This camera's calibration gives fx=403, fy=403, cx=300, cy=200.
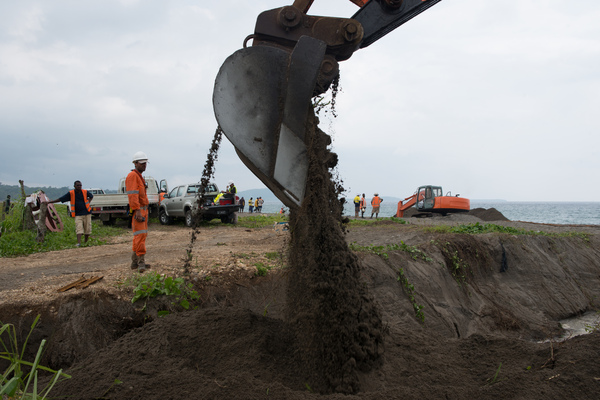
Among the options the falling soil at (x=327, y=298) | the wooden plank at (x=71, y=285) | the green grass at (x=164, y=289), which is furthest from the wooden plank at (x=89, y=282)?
the falling soil at (x=327, y=298)

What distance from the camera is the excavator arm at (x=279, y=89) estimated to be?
3.27 meters

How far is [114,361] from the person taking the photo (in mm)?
3330

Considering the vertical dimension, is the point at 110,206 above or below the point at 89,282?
above

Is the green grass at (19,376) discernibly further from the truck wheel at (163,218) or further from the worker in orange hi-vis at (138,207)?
the truck wheel at (163,218)

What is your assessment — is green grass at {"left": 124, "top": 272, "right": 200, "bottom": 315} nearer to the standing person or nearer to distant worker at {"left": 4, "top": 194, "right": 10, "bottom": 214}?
the standing person

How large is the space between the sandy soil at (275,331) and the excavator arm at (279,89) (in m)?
1.46

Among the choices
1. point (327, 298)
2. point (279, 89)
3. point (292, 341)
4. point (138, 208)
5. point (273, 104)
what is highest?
point (279, 89)

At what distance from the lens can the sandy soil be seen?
2.98 m

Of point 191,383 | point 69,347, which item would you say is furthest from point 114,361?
point 69,347

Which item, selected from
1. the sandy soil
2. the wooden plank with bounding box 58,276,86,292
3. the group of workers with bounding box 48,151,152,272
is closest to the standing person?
the sandy soil

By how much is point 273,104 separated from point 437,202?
22.3m

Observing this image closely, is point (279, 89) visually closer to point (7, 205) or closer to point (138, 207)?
point (138, 207)

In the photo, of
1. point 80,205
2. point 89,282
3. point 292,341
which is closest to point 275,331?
point 292,341

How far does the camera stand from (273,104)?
11.0 ft
